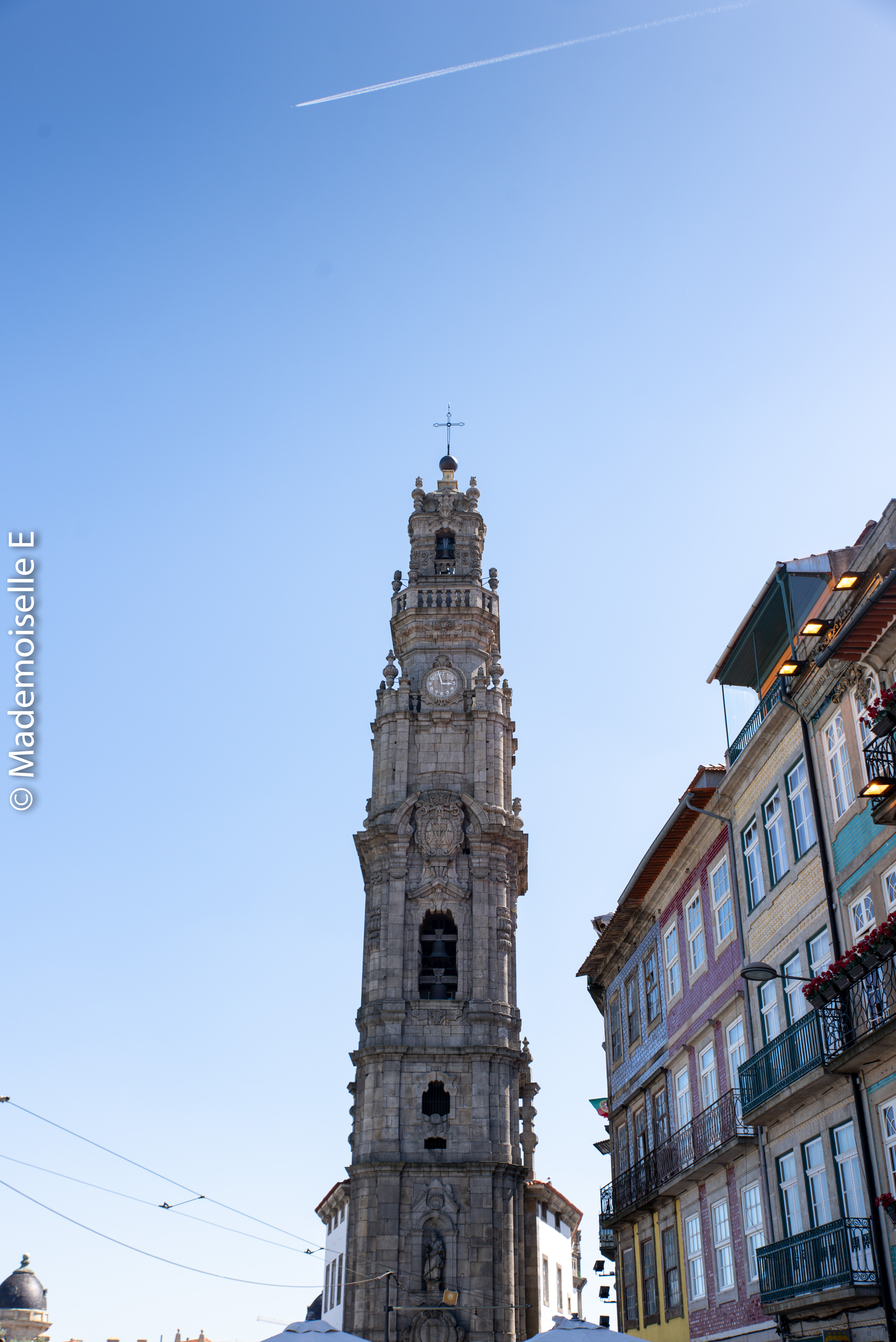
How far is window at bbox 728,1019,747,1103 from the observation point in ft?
73.9

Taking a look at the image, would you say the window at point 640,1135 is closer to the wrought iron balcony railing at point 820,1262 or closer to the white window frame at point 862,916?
the wrought iron balcony railing at point 820,1262

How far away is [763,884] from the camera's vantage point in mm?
22266

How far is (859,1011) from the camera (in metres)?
17.0

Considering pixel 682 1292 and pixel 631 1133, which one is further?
pixel 631 1133

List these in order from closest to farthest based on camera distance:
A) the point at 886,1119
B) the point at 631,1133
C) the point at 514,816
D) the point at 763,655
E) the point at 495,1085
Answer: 1. the point at 886,1119
2. the point at 763,655
3. the point at 631,1133
4. the point at 495,1085
5. the point at 514,816

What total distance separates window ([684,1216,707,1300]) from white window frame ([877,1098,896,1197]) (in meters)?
8.59

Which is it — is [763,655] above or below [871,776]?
above

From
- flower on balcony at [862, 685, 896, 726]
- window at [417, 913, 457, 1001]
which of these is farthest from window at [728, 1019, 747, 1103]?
window at [417, 913, 457, 1001]

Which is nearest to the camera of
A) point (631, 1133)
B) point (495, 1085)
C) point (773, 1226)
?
point (773, 1226)

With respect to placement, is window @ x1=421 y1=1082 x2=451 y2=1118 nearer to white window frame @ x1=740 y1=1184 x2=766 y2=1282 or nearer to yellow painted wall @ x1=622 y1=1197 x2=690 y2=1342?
yellow painted wall @ x1=622 y1=1197 x2=690 y2=1342

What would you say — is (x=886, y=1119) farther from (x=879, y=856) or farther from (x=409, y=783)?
(x=409, y=783)

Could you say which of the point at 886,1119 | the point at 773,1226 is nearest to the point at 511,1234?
the point at 773,1226

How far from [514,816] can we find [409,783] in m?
4.32

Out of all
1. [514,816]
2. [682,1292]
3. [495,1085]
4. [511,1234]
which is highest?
[514,816]
